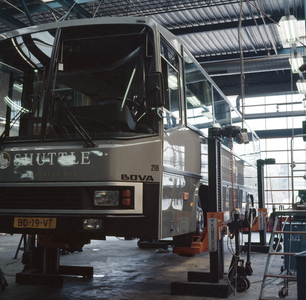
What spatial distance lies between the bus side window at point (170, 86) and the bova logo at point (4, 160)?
194cm

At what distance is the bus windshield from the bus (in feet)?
0.04

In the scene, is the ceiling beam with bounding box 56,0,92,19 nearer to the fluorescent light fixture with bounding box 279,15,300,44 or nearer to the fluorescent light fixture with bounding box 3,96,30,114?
the fluorescent light fixture with bounding box 279,15,300,44

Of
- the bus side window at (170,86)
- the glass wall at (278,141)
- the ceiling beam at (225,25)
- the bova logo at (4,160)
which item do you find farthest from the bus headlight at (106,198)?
the glass wall at (278,141)

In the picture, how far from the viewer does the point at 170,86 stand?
15.9 ft

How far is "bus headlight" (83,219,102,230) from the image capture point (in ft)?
13.7

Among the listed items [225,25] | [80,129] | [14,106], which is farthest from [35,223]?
[225,25]

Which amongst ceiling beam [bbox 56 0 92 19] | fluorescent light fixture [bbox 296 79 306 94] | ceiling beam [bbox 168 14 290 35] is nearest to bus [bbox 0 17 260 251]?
ceiling beam [bbox 56 0 92 19]

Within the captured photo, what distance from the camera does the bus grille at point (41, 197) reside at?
14.1 ft

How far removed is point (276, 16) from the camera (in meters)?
11.5

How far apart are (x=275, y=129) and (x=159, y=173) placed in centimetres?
1870

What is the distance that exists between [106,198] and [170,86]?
1.64 m

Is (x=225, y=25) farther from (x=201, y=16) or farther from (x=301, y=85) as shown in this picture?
(x=301, y=85)

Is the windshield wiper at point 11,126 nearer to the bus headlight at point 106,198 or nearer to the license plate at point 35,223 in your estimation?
the license plate at point 35,223

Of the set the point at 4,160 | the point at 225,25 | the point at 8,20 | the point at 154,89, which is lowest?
the point at 4,160
